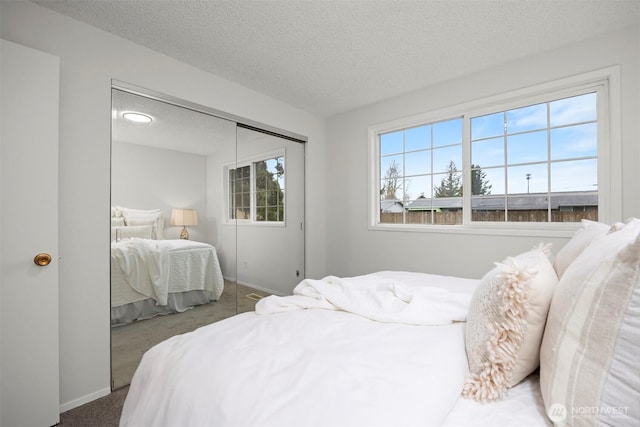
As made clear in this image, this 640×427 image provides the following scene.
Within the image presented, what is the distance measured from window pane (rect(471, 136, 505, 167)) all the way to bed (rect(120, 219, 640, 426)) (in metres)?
1.75

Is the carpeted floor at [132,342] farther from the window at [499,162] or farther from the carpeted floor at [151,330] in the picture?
the window at [499,162]

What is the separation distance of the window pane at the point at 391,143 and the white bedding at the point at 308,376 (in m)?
2.51

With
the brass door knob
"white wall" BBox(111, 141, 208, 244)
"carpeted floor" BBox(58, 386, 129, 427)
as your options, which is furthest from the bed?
"white wall" BBox(111, 141, 208, 244)

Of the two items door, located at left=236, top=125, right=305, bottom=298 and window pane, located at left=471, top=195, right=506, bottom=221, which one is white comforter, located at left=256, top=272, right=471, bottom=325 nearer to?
window pane, located at left=471, top=195, right=506, bottom=221

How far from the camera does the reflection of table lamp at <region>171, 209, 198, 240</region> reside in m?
2.46

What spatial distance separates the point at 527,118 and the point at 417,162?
1.07m

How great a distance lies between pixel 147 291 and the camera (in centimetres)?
228

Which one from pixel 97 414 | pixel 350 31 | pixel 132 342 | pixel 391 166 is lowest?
pixel 97 414

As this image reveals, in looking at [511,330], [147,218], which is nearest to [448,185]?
[511,330]

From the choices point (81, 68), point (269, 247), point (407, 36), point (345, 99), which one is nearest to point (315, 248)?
point (269, 247)

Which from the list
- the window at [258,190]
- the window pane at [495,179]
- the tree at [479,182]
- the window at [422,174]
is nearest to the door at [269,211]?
the window at [258,190]

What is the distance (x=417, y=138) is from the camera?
3.26 m

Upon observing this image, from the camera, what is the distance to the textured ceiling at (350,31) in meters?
1.86

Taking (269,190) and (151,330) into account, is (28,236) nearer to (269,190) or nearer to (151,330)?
(151,330)
